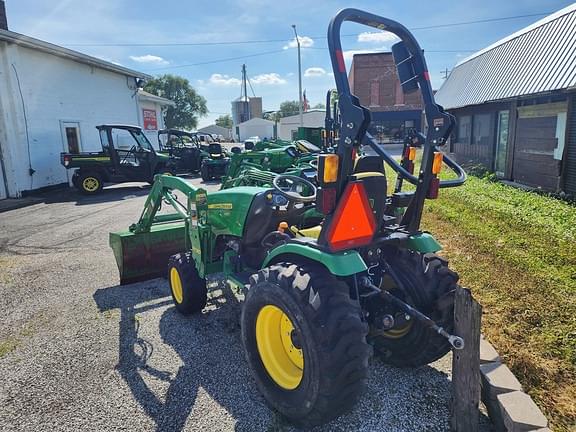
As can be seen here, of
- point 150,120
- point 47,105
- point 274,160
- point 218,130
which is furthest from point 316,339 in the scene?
point 218,130

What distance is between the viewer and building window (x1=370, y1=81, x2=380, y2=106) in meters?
35.0

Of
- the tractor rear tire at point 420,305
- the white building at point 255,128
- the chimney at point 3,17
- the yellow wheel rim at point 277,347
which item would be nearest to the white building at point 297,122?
the white building at point 255,128

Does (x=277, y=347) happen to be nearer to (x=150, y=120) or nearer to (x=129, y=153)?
(x=129, y=153)

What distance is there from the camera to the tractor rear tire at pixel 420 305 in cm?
273

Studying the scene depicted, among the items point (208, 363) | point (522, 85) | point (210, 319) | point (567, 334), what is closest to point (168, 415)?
point (208, 363)

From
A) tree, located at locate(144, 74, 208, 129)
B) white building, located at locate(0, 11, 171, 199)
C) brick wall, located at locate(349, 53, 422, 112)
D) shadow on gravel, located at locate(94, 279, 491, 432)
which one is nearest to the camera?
shadow on gravel, located at locate(94, 279, 491, 432)

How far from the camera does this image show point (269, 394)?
2668 mm

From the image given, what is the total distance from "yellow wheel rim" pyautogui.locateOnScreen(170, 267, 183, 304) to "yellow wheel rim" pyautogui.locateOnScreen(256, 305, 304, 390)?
156 cm

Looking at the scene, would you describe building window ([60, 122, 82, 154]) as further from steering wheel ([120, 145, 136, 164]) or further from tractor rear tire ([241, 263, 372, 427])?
tractor rear tire ([241, 263, 372, 427])

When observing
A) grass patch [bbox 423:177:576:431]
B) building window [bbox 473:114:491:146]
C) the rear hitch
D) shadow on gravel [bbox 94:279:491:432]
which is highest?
building window [bbox 473:114:491:146]

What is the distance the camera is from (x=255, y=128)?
60469 mm

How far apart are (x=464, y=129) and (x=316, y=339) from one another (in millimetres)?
15566

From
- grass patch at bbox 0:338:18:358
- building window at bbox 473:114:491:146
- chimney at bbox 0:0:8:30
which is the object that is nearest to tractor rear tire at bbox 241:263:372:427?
grass patch at bbox 0:338:18:358

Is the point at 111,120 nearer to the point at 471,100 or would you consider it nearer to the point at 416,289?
the point at 471,100
